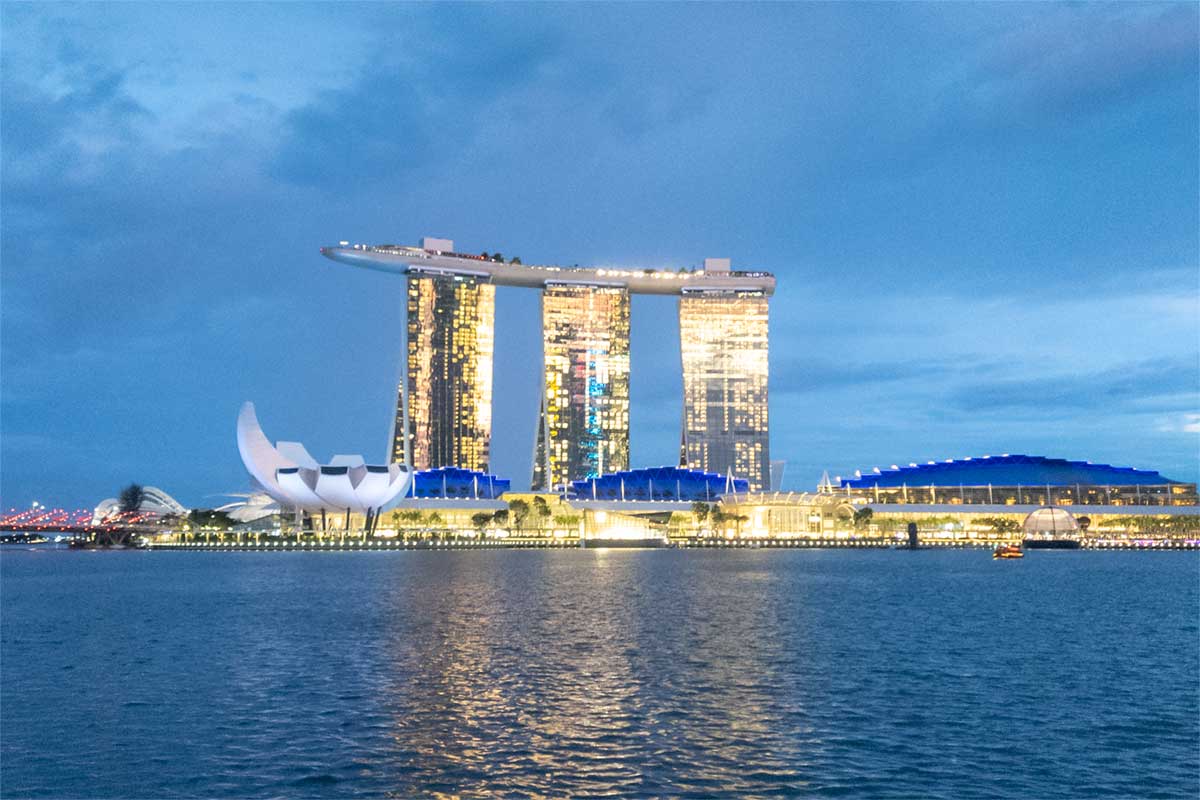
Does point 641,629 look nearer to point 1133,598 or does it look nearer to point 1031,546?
point 1133,598

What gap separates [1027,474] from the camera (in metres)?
165

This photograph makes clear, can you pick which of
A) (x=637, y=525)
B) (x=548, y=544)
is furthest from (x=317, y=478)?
(x=637, y=525)

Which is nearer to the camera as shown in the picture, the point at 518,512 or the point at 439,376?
the point at 518,512

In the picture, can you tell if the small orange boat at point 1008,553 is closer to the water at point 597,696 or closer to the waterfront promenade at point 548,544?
the waterfront promenade at point 548,544

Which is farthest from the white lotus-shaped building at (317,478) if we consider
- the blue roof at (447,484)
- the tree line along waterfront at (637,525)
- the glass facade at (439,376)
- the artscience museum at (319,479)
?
the glass facade at (439,376)

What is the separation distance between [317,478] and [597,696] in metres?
117

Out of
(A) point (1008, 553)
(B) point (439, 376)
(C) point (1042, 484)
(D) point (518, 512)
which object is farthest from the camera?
(B) point (439, 376)

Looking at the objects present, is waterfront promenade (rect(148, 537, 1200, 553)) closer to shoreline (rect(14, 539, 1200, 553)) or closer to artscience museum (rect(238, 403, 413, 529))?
shoreline (rect(14, 539, 1200, 553))

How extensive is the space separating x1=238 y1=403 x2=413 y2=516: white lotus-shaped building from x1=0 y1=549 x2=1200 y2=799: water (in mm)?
79066

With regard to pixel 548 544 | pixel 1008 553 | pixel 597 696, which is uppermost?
pixel 548 544

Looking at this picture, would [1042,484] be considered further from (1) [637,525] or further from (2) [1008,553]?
(1) [637,525]

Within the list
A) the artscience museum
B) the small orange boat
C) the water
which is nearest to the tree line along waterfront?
the artscience museum

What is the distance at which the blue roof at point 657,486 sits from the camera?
189000mm

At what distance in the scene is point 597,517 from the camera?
17388 centimetres
